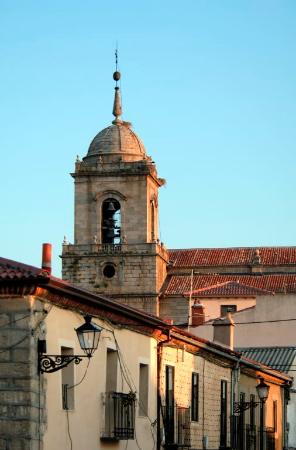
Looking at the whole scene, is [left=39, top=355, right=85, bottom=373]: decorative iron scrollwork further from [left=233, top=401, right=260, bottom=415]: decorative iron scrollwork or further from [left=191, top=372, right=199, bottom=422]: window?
[left=233, top=401, right=260, bottom=415]: decorative iron scrollwork

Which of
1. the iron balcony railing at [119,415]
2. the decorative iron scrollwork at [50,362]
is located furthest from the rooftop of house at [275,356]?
the decorative iron scrollwork at [50,362]

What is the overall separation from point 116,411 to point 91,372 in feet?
4.45

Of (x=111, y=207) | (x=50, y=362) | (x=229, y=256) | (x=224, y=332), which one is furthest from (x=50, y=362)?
(x=229, y=256)

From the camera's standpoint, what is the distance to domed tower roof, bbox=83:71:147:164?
96438 mm

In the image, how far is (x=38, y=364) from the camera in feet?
69.6

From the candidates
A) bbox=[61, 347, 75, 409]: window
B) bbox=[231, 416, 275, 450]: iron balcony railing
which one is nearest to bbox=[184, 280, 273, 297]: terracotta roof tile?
bbox=[231, 416, 275, 450]: iron balcony railing

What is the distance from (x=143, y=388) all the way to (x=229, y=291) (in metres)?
62.0

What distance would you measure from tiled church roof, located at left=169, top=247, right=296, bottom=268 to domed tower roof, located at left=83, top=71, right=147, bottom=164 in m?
8.20

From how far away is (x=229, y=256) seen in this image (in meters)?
101

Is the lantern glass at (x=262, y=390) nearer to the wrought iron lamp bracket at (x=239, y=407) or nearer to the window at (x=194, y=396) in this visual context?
the wrought iron lamp bracket at (x=239, y=407)

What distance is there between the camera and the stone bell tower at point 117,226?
93312 mm

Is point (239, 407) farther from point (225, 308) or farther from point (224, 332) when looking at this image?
point (225, 308)

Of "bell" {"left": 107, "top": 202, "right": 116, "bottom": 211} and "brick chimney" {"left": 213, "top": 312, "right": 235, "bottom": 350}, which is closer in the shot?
"brick chimney" {"left": 213, "top": 312, "right": 235, "bottom": 350}

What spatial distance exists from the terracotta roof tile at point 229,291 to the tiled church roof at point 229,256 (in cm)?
759
